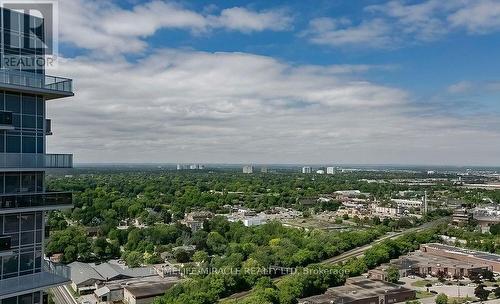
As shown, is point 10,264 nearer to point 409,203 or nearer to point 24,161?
point 24,161

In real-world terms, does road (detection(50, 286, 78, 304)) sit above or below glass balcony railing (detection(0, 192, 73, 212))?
below

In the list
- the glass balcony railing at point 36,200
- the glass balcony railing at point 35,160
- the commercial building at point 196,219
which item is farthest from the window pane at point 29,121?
the commercial building at point 196,219

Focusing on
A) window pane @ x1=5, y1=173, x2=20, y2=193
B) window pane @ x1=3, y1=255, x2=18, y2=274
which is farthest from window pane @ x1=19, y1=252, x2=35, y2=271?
window pane @ x1=5, y1=173, x2=20, y2=193

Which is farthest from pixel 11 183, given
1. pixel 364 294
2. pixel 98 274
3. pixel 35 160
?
pixel 98 274

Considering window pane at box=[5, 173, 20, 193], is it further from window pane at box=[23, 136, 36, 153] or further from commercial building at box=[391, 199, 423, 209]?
commercial building at box=[391, 199, 423, 209]

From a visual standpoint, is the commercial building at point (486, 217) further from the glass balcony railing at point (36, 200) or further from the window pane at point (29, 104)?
the window pane at point (29, 104)

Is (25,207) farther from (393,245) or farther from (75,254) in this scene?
(393,245)

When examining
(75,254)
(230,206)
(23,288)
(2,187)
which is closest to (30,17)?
(2,187)
